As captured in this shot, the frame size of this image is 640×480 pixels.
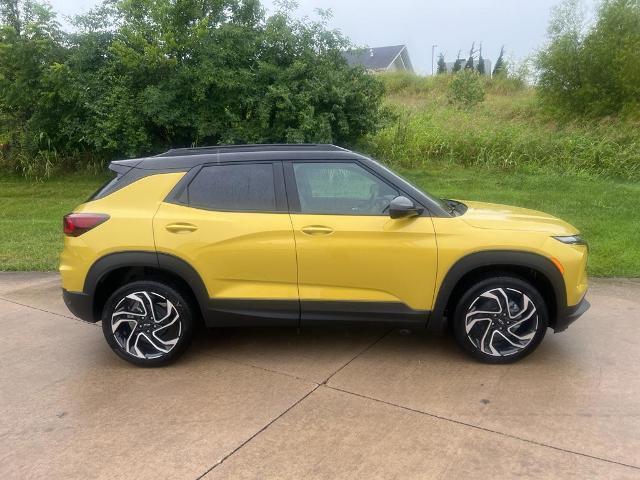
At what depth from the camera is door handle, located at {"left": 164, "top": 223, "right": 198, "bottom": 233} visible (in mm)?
4086

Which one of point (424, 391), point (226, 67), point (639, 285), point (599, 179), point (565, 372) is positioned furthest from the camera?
point (599, 179)

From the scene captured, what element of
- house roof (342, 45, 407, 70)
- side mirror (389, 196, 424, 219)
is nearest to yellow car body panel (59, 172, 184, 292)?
side mirror (389, 196, 424, 219)

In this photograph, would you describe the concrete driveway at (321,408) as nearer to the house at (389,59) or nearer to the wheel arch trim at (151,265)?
the wheel arch trim at (151,265)

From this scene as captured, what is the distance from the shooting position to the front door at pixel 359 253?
4000 mm

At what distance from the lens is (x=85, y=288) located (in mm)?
4180

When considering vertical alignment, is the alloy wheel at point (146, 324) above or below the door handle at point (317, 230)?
below

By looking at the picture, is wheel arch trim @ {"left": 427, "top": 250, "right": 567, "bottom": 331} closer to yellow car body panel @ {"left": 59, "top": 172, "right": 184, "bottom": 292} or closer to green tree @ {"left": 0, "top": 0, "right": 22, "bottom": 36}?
yellow car body panel @ {"left": 59, "top": 172, "right": 184, "bottom": 292}

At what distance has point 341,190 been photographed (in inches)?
170

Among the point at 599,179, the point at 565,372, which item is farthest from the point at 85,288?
the point at 599,179

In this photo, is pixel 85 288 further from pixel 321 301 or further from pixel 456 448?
pixel 456 448

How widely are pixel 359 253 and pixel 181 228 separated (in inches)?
52.4

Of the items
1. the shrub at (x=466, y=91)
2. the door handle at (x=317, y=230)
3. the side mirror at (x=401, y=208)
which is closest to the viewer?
the side mirror at (x=401, y=208)

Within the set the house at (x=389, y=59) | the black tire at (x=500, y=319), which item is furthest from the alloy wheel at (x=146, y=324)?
the house at (x=389, y=59)

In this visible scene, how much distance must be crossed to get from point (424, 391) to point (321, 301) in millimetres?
973
